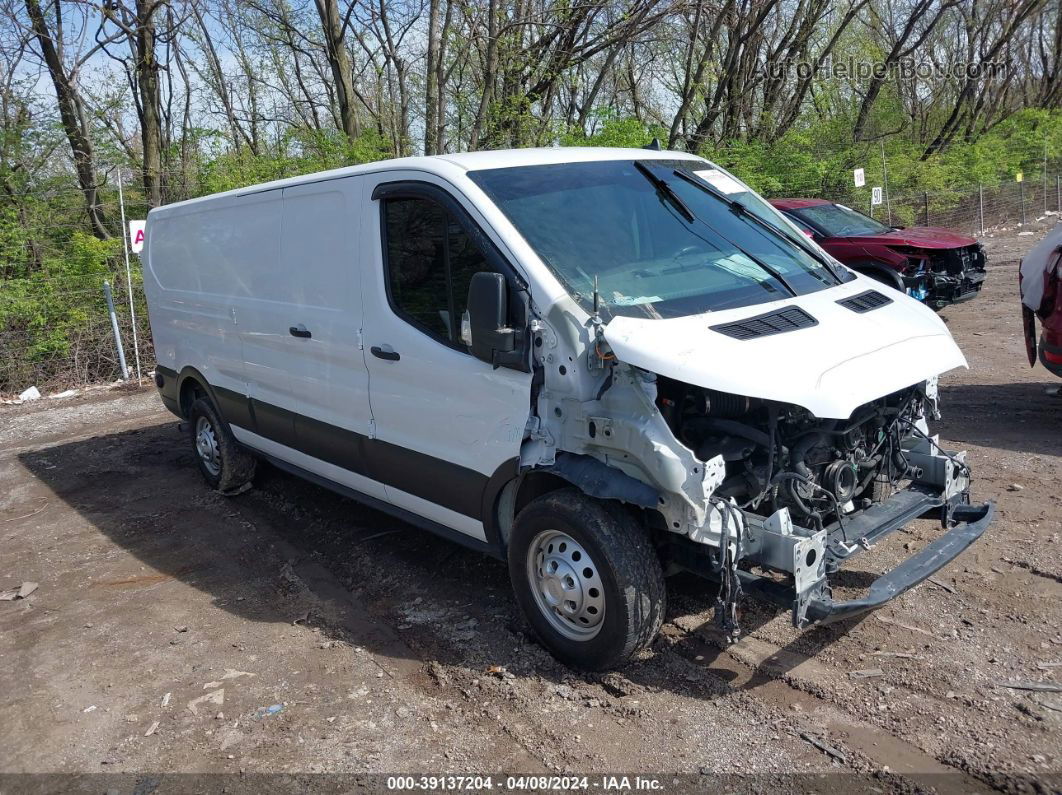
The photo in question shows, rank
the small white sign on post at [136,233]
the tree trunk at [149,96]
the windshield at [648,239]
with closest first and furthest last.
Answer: the windshield at [648,239]
the small white sign on post at [136,233]
the tree trunk at [149,96]

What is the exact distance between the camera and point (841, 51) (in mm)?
27500

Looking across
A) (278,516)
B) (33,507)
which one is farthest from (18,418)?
(278,516)

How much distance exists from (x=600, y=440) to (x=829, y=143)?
2243cm

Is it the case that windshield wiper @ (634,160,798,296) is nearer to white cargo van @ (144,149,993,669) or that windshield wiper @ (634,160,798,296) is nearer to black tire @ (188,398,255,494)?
white cargo van @ (144,149,993,669)

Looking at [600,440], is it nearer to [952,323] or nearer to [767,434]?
[767,434]

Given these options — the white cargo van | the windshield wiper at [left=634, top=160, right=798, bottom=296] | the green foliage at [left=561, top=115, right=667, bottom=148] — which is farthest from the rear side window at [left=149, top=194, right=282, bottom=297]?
the green foliage at [left=561, top=115, right=667, bottom=148]

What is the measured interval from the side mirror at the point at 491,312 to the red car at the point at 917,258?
9.34 meters

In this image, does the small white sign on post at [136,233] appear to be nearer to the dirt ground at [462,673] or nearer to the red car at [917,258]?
the dirt ground at [462,673]

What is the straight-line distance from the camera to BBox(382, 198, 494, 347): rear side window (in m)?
4.22

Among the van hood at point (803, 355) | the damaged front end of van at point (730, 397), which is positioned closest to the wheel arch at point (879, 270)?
the damaged front end of van at point (730, 397)

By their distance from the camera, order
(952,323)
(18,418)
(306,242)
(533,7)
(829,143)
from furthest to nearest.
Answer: (829,143), (533,7), (952,323), (18,418), (306,242)

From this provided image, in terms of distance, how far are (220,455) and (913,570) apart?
518 cm

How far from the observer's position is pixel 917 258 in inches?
472

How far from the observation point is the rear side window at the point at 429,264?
13.9 feet
